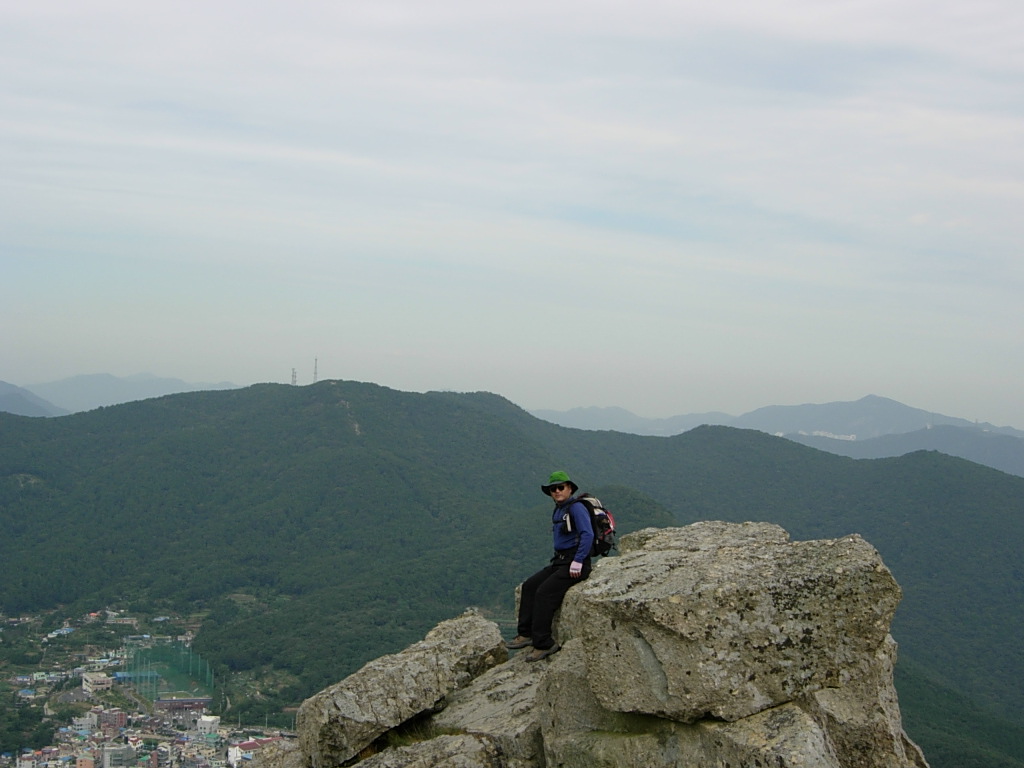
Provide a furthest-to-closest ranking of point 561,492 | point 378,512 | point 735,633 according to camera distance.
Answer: point 378,512
point 561,492
point 735,633

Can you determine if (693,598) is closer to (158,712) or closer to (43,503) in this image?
(158,712)

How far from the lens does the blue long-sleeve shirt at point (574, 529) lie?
1134 cm

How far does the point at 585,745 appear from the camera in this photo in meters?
8.84

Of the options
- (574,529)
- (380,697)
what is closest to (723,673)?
(574,529)

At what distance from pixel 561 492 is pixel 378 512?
333 feet

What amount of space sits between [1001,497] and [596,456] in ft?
187

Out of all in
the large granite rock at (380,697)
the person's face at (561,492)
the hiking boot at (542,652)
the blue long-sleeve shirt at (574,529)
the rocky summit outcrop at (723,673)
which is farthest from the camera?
the person's face at (561,492)

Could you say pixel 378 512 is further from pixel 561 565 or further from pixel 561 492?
pixel 561 565

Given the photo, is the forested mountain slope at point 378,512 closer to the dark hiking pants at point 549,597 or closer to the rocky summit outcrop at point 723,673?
the dark hiking pants at point 549,597

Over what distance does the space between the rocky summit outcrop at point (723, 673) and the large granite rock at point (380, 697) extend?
0.90 meters

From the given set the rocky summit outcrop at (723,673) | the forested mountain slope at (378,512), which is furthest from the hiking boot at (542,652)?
the forested mountain slope at (378,512)

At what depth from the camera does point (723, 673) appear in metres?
8.17

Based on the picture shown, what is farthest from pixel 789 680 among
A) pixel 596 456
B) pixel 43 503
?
pixel 596 456

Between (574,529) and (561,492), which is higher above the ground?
(561,492)
